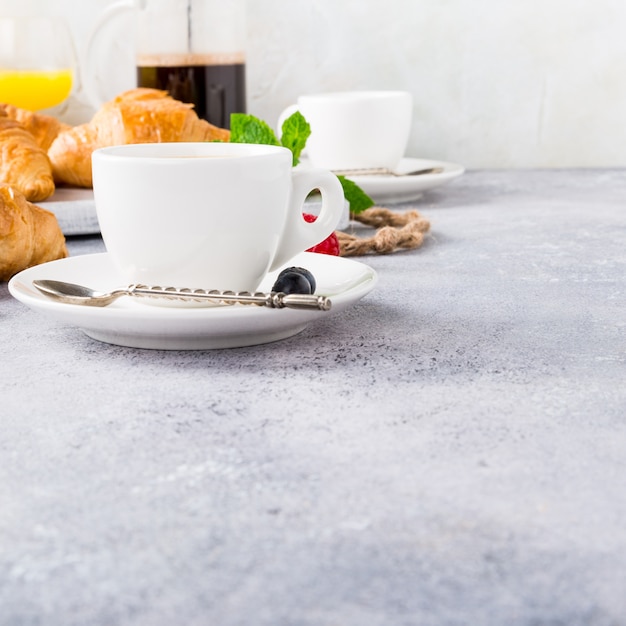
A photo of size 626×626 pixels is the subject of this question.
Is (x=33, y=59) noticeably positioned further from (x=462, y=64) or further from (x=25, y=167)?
(x=462, y=64)

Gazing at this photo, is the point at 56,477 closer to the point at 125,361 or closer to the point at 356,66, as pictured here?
the point at 125,361

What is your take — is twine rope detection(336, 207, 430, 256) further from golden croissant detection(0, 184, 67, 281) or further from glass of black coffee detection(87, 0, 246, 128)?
glass of black coffee detection(87, 0, 246, 128)

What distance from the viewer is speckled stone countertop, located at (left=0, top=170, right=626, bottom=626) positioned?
1.07 ft

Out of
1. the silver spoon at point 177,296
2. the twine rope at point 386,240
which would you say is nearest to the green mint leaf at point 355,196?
the twine rope at point 386,240

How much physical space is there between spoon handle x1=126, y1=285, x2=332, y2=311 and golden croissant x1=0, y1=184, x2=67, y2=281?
0.24m

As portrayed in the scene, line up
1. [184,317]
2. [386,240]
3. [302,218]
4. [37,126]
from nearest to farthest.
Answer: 1. [184,317]
2. [302,218]
3. [386,240]
4. [37,126]

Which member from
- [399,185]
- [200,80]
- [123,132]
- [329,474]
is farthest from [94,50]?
[329,474]

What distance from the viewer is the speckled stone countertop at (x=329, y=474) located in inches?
12.9

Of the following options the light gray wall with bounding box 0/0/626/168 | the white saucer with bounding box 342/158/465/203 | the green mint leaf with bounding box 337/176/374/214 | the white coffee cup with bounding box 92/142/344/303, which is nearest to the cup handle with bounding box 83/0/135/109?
the light gray wall with bounding box 0/0/626/168

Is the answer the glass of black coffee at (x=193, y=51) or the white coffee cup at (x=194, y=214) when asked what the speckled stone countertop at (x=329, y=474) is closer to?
the white coffee cup at (x=194, y=214)

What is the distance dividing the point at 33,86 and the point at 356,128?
55 centimetres

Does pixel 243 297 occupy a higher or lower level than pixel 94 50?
lower

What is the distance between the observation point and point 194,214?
61 cm

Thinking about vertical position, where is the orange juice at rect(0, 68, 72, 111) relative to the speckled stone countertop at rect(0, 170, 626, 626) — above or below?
above
